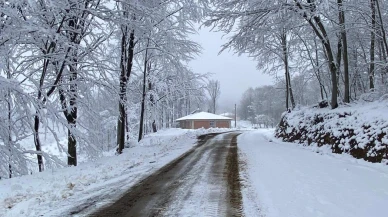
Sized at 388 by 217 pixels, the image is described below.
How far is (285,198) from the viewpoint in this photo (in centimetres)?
537

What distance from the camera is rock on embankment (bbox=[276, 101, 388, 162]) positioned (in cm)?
886

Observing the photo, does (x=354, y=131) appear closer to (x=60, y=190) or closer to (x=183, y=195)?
(x=183, y=195)

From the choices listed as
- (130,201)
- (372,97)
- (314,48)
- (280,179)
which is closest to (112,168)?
(130,201)

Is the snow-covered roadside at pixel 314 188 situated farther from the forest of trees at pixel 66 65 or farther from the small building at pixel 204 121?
the small building at pixel 204 121

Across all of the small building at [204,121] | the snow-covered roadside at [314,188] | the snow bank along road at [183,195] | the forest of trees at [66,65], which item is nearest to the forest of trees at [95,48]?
the forest of trees at [66,65]

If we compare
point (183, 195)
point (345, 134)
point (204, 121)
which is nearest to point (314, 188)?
point (183, 195)

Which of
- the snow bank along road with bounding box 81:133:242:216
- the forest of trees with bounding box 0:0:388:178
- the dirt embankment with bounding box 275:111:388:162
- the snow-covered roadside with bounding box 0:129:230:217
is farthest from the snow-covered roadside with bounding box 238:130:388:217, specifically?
the forest of trees with bounding box 0:0:388:178

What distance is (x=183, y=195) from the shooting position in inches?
225

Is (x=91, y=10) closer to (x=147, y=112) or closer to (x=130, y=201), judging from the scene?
(x=130, y=201)

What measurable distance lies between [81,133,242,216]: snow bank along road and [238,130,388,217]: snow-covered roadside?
330 mm

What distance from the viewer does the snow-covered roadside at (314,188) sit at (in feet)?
15.6

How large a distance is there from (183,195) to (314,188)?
8.60 ft

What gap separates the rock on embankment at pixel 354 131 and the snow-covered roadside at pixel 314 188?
457 mm

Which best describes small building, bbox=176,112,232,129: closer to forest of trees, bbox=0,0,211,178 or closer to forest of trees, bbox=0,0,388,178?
forest of trees, bbox=0,0,388,178
